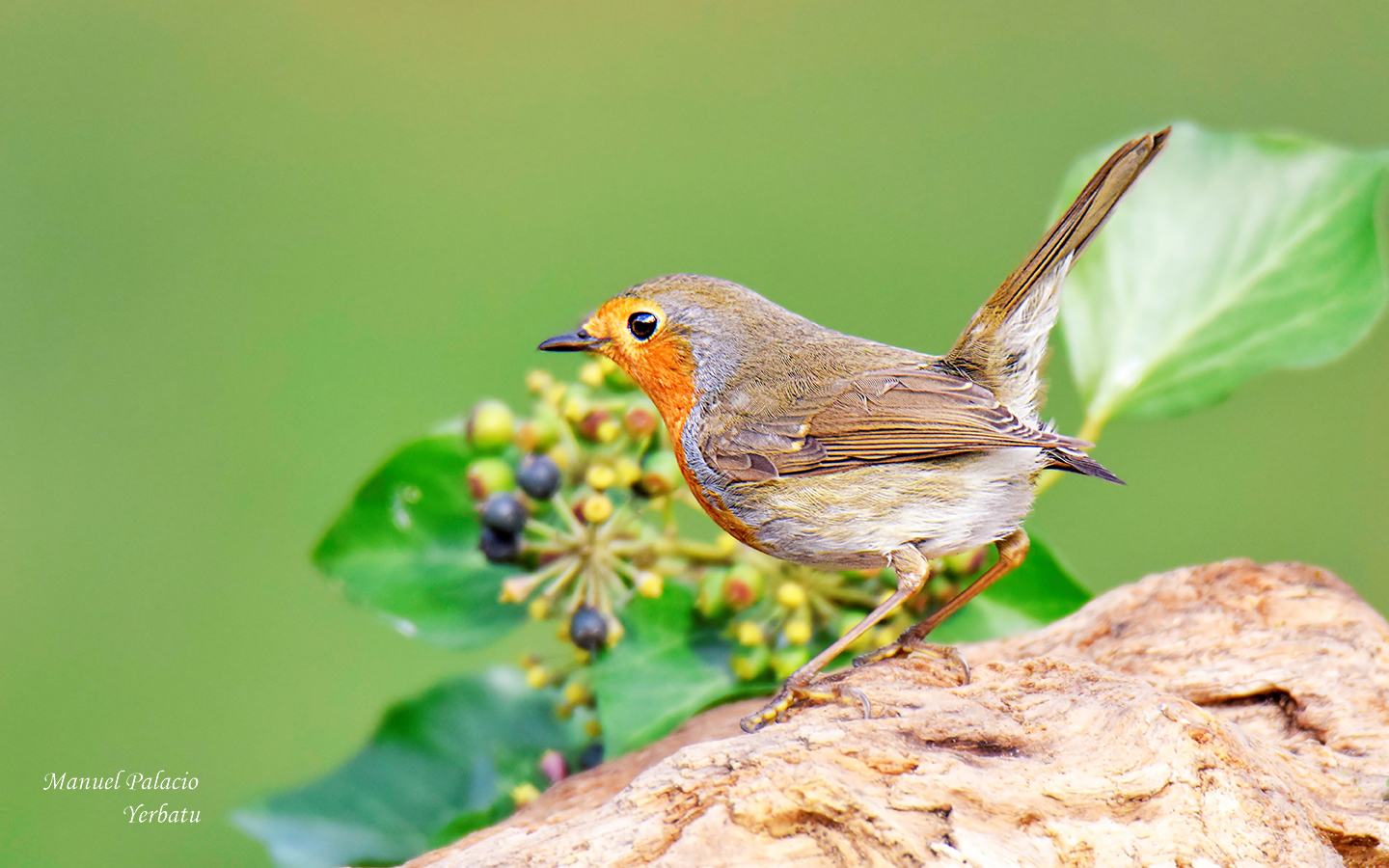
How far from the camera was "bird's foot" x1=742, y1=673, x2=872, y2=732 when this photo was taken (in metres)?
2.48

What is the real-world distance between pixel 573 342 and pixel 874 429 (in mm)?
923

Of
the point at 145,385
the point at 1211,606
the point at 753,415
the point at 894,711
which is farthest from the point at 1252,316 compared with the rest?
the point at 145,385

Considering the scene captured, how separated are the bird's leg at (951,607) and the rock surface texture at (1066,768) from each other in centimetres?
12

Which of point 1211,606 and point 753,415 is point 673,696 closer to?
point 753,415

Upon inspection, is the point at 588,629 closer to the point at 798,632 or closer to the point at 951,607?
the point at 798,632

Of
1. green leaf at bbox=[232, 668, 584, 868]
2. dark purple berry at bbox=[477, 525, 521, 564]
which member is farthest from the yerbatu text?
dark purple berry at bbox=[477, 525, 521, 564]

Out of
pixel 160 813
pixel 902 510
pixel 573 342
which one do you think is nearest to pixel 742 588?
pixel 902 510

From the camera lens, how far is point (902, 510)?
2820 mm

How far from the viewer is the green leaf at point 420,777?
3.04 m

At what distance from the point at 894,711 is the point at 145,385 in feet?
24.0

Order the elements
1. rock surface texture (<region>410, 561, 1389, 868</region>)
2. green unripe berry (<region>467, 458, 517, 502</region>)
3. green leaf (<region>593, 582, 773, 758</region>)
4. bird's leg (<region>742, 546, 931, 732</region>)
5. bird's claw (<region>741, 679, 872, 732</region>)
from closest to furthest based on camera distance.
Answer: rock surface texture (<region>410, 561, 1389, 868</region>), bird's claw (<region>741, 679, 872, 732</region>), bird's leg (<region>742, 546, 931, 732</region>), green leaf (<region>593, 582, 773, 758</region>), green unripe berry (<region>467, 458, 517, 502</region>)

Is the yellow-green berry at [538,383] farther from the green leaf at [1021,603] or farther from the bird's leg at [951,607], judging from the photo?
the green leaf at [1021,603]

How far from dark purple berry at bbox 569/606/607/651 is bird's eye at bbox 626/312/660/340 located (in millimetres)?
871

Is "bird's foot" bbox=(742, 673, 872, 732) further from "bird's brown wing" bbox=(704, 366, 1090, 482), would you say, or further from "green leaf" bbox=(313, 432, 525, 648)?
"green leaf" bbox=(313, 432, 525, 648)
